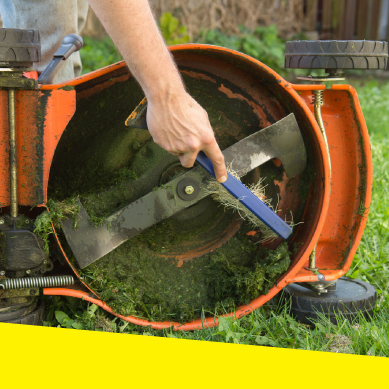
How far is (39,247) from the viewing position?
1362 mm

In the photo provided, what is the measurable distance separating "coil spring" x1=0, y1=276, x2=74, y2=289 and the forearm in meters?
0.65

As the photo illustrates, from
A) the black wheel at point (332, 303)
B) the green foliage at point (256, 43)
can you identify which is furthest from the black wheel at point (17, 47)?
the green foliage at point (256, 43)

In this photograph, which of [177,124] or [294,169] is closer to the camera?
[177,124]

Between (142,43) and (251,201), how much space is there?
601 millimetres

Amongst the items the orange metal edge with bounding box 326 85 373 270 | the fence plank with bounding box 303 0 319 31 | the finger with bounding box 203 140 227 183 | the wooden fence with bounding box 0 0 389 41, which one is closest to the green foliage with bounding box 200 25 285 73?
the wooden fence with bounding box 0 0 389 41

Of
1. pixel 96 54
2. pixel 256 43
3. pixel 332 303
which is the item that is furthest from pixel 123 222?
pixel 256 43

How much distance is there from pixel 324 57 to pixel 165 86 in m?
0.68

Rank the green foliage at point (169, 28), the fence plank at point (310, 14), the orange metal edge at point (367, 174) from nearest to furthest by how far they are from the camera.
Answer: the orange metal edge at point (367, 174) → the green foliage at point (169, 28) → the fence plank at point (310, 14)

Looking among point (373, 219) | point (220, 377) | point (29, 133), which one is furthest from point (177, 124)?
point (373, 219)

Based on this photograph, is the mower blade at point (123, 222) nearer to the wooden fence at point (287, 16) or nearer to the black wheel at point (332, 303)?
the black wheel at point (332, 303)

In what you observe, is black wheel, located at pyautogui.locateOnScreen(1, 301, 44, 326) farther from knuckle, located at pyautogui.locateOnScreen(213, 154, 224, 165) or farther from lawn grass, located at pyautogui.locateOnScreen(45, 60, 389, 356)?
knuckle, located at pyautogui.locateOnScreen(213, 154, 224, 165)

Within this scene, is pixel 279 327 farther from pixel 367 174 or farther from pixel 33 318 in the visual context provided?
pixel 33 318

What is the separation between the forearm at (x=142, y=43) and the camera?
1.18 meters

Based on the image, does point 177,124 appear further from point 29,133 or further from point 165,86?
point 29,133
